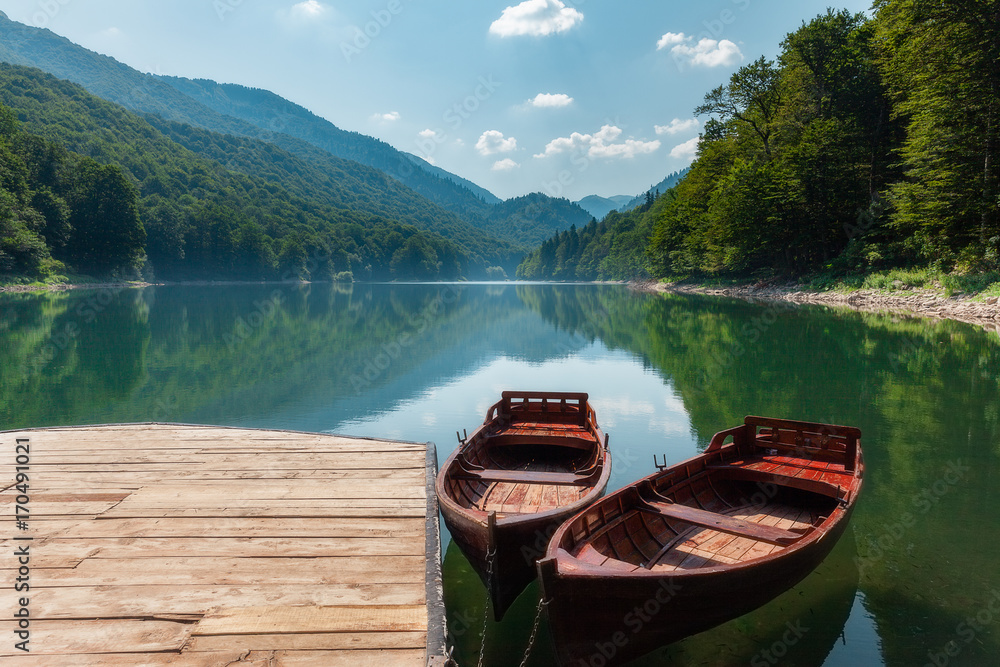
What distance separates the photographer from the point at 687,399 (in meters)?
14.6

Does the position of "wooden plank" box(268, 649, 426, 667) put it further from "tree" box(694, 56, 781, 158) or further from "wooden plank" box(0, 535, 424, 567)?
"tree" box(694, 56, 781, 158)

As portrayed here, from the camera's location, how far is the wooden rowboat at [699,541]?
388 cm

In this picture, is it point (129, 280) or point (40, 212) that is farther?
point (129, 280)

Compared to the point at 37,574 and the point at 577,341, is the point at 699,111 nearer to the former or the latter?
the point at 577,341

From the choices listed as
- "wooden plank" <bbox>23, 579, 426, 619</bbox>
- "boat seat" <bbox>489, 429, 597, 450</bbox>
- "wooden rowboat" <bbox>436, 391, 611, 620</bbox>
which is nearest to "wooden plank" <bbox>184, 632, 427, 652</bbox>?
"wooden plank" <bbox>23, 579, 426, 619</bbox>

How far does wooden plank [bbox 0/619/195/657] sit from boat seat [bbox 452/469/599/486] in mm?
3490

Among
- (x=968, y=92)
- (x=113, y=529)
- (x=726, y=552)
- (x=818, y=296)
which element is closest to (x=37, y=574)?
(x=113, y=529)

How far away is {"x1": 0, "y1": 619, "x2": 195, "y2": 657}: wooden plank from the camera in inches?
124

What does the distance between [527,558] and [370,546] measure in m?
1.50

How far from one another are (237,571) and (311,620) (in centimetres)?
96

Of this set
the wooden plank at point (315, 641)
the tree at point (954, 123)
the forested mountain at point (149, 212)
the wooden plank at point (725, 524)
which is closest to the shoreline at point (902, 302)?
the tree at point (954, 123)

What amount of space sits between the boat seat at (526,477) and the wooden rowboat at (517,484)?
0.01 meters

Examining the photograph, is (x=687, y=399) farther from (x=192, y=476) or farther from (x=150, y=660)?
(x=150, y=660)

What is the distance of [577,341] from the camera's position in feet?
90.6
